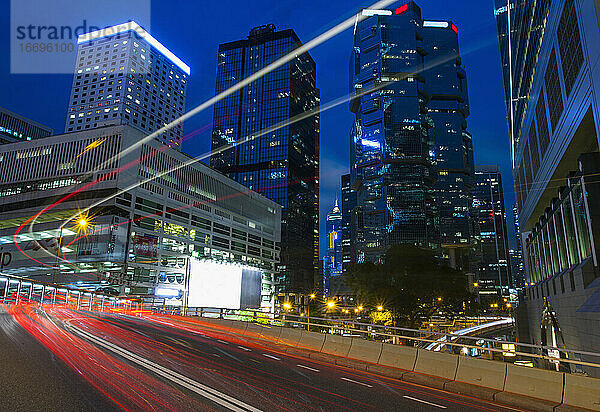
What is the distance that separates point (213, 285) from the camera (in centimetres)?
7119

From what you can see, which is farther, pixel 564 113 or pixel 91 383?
pixel 564 113

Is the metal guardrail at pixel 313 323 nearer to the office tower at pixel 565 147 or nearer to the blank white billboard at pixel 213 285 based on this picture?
the office tower at pixel 565 147

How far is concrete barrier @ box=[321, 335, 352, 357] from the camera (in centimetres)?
1838

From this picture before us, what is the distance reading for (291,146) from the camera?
198 meters

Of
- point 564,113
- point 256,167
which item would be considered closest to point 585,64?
point 564,113

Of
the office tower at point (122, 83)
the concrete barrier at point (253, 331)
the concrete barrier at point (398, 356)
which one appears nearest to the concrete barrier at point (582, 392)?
the concrete barrier at point (398, 356)

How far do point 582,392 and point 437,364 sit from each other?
4.51m

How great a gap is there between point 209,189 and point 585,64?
99.8 meters

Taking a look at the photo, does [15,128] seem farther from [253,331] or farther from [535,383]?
[535,383]

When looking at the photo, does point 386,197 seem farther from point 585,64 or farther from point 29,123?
point 585,64

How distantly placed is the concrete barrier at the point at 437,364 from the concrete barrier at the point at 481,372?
0.24 m

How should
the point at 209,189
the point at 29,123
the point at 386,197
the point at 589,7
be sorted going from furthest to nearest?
the point at 386,197 < the point at 29,123 < the point at 209,189 < the point at 589,7

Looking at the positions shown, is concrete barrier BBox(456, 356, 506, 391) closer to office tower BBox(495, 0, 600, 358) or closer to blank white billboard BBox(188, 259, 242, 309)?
office tower BBox(495, 0, 600, 358)

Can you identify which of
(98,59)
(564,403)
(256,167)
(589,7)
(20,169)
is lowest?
(564,403)
